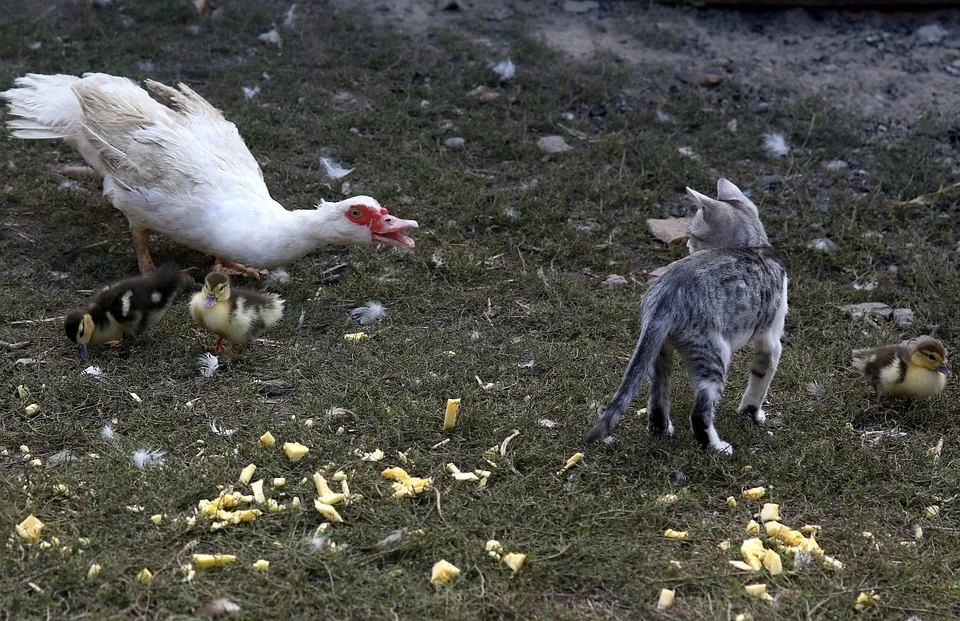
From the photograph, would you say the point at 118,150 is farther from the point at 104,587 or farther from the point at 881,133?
the point at 881,133

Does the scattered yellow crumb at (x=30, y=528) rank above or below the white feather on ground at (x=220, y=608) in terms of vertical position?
below

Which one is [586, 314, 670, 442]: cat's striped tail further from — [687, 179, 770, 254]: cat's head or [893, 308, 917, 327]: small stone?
[893, 308, 917, 327]: small stone

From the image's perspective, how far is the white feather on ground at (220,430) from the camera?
4.78 m

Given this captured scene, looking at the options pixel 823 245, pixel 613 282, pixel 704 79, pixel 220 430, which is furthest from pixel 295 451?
pixel 704 79

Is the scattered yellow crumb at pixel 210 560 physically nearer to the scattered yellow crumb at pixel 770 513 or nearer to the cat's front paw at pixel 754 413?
the scattered yellow crumb at pixel 770 513

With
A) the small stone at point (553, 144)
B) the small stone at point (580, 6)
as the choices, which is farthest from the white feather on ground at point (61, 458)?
the small stone at point (580, 6)

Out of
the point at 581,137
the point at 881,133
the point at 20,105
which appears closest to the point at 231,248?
the point at 20,105

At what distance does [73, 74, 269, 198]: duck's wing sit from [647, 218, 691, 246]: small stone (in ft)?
8.82

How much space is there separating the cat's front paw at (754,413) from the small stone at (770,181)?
9.79 feet

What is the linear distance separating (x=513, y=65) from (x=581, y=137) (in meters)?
1.25

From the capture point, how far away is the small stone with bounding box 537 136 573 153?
8.07m

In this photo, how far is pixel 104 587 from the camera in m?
3.64

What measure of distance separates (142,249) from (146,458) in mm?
2346

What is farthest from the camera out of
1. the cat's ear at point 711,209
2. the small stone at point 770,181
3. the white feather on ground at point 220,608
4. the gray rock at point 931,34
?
the gray rock at point 931,34
